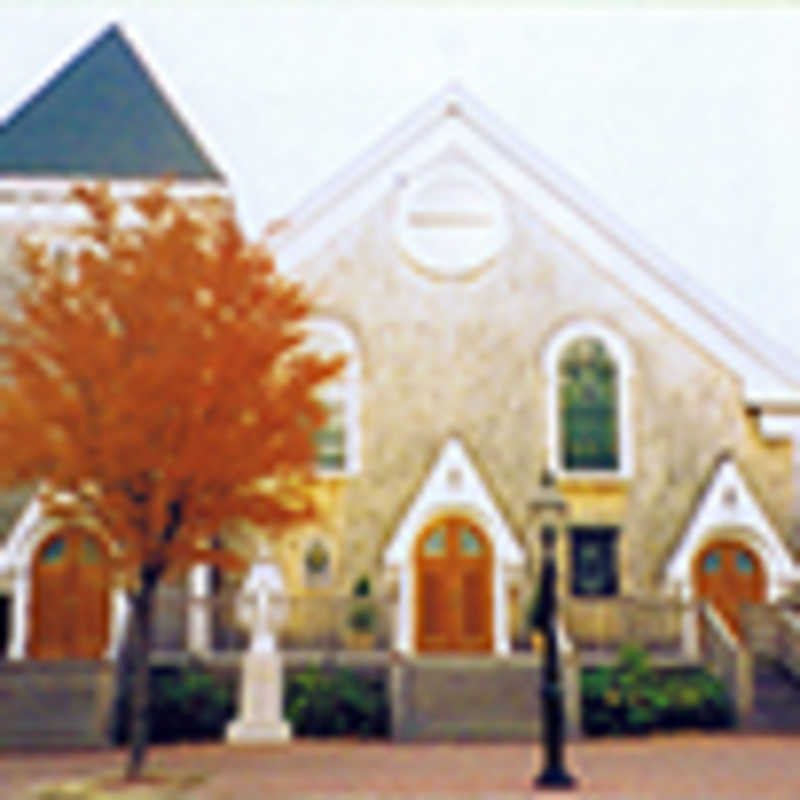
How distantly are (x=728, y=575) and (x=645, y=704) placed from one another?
4.28 metres

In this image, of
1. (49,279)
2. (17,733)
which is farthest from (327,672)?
(49,279)

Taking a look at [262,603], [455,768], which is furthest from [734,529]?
[455,768]

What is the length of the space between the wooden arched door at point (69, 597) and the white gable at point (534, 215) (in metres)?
6.48

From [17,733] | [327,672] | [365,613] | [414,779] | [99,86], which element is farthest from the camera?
[99,86]

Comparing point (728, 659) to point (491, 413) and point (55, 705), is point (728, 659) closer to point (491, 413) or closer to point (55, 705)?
point (491, 413)

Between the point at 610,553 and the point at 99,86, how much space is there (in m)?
14.9

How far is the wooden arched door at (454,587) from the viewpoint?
22.7m

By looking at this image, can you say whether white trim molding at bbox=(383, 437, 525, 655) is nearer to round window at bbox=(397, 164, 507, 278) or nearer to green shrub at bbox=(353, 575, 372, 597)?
green shrub at bbox=(353, 575, 372, 597)

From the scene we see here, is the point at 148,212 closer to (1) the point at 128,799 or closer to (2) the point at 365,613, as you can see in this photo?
(1) the point at 128,799

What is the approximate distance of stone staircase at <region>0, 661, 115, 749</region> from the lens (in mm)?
18562

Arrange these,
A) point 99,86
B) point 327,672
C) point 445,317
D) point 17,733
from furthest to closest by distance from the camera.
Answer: point 99,86, point 445,317, point 327,672, point 17,733

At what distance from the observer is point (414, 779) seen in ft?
49.6

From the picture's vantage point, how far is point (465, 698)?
63.9 ft

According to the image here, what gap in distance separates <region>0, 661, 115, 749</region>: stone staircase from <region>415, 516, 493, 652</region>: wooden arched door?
620 centimetres
